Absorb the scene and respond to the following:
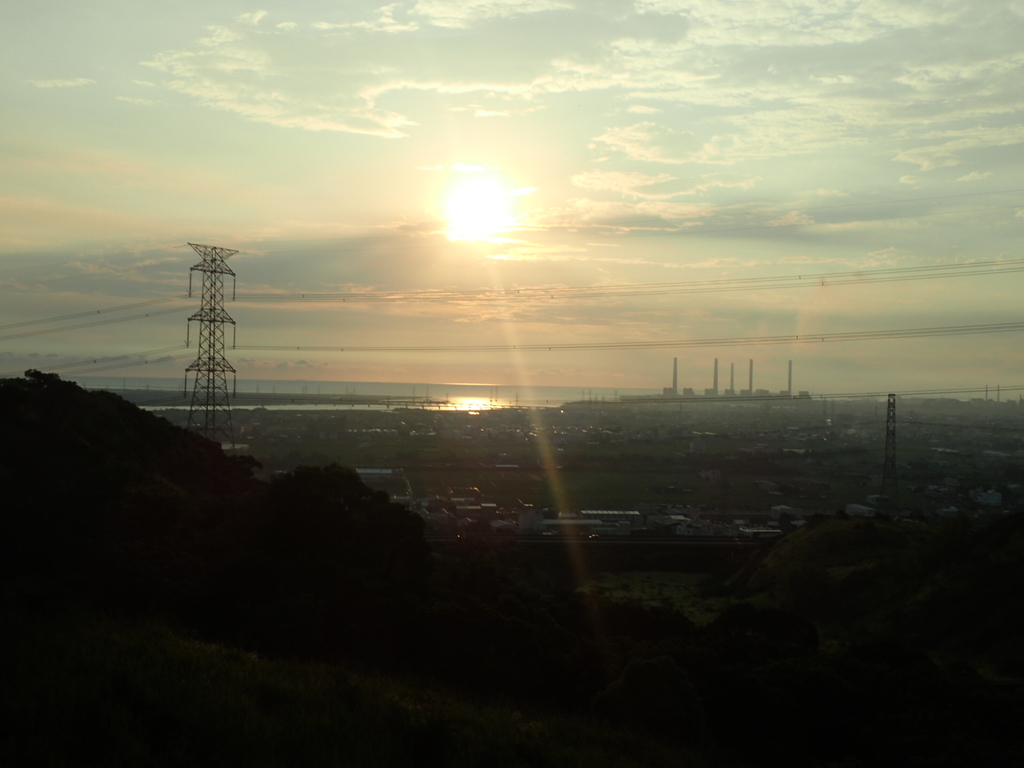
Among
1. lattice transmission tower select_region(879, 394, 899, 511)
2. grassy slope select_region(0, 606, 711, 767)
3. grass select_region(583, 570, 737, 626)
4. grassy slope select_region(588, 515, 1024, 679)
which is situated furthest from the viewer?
lattice transmission tower select_region(879, 394, 899, 511)

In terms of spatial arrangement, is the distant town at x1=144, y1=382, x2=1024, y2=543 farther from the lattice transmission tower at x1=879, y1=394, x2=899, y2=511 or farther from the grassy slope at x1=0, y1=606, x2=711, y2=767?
the grassy slope at x1=0, y1=606, x2=711, y2=767

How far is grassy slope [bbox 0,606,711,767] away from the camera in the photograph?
592cm

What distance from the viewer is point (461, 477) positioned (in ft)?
137

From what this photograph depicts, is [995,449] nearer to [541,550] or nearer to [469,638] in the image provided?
[541,550]

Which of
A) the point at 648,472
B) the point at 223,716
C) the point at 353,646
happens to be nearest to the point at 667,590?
the point at 353,646

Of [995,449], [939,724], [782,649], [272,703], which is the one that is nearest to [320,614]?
[272,703]

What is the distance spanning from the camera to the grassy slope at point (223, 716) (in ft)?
19.4

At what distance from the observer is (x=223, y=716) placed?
6.55 meters

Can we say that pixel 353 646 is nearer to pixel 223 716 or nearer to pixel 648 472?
pixel 223 716

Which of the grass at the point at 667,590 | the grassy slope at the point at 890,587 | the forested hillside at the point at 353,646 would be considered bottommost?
the grass at the point at 667,590

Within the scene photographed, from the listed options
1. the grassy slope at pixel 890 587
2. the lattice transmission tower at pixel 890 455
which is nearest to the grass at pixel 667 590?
the grassy slope at pixel 890 587

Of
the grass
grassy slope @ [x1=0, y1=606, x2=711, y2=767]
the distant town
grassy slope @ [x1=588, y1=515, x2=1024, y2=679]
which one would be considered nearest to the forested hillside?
grassy slope @ [x1=0, y1=606, x2=711, y2=767]

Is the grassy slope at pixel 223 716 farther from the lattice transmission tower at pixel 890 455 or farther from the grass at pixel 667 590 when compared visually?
the lattice transmission tower at pixel 890 455

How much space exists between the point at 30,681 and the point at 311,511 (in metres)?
6.16
